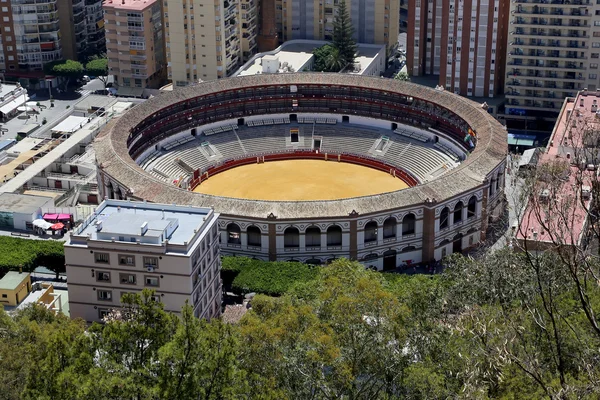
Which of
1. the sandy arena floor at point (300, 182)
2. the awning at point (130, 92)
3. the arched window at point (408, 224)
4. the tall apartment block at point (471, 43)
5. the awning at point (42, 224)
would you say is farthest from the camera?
the awning at point (130, 92)

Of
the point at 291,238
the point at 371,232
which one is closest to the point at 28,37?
the point at 291,238

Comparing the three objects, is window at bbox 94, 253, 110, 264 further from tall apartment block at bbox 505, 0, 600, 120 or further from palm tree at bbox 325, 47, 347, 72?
palm tree at bbox 325, 47, 347, 72

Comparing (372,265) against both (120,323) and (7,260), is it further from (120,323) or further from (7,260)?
(120,323)

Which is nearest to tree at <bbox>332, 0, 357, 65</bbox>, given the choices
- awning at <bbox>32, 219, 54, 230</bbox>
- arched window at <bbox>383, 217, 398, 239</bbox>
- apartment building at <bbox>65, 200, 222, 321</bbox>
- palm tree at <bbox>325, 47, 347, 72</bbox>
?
palm tree at <bbox>325, 47, 347, 72</bbox>

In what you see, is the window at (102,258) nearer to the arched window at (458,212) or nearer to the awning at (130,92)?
the arched window at (458,212)

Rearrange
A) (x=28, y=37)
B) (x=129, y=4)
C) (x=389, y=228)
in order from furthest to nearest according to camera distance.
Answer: (x=28, y=37) < (x=129, y=4) < (x=389, y=228)

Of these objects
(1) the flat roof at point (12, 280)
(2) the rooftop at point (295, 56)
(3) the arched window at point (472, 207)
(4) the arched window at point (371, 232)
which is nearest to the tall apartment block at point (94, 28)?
(2) the rooftop at point (295, 56)

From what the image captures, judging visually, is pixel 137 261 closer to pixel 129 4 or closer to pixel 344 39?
pixel 129 4
